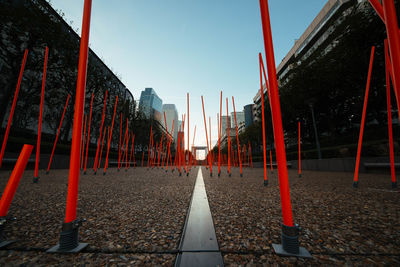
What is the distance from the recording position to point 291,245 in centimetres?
78

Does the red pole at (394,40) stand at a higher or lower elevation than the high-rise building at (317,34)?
lower

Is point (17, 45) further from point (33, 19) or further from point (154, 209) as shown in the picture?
point (154, 209)

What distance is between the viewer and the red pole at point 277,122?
0.81 meters

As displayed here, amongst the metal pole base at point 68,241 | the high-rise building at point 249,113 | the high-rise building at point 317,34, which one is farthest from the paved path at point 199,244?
the high-rise building at point 249,113

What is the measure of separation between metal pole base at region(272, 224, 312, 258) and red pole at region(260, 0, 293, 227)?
0.03 metres

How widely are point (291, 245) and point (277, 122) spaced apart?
63 cm

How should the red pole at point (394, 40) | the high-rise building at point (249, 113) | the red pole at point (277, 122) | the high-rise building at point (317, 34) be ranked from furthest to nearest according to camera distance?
the high-rise building at point (249, 113), the high-rise building at point (317, 34), the red pole at point (277, 122), the red pole at point (394, 40)

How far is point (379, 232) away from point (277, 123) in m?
1.06

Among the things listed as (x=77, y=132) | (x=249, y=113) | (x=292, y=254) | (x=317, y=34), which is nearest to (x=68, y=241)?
(x=77, y=132)

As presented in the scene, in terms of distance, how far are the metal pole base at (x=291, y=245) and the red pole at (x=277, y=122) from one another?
3cm

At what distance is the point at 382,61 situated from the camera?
27.9 feet

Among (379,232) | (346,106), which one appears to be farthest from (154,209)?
(346,106)

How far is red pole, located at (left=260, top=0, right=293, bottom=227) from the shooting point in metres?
0.81

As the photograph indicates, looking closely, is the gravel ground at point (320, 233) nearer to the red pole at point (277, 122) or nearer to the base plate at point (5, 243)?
the red pole at point (277, 122)
